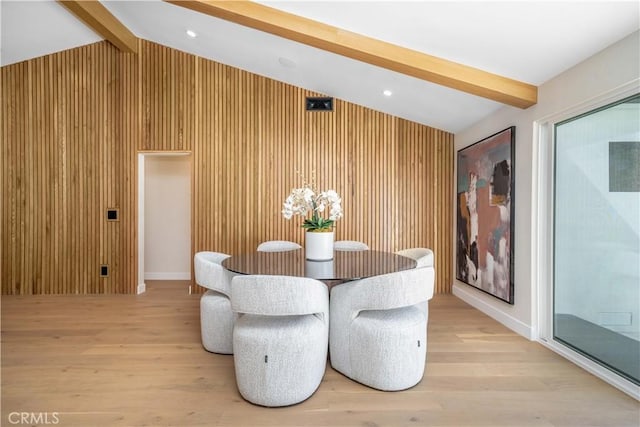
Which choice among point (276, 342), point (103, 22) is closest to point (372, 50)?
point (276, 342)

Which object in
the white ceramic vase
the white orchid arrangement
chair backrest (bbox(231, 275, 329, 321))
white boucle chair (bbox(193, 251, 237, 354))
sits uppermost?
the white orchid arrangement

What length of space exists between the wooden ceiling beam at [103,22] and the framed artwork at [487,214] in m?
5.08

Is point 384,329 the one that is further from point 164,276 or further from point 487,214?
point 164,276

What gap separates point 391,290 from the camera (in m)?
2.09

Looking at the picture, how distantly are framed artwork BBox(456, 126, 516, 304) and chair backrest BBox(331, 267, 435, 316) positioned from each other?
1.75 m

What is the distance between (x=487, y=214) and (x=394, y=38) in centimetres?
236

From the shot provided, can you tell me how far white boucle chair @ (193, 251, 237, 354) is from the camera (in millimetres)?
2689

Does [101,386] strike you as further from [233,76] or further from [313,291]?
[233,76]

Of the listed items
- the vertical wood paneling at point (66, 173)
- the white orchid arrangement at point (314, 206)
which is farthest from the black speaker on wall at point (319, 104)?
the vertical wood paneling at point (66, 173)

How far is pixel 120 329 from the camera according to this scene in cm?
329

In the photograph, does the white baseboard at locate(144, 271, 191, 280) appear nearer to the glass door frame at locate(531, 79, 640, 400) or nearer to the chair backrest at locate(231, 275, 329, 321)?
the chair backrest at locate(231, 275, 329, 321)

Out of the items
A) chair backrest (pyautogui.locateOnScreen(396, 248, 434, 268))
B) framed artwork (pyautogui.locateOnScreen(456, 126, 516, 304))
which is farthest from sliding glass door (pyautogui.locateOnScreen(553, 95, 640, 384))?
chair backrest (pyautogui.locateOnScreen(396, 248, 434, 268))

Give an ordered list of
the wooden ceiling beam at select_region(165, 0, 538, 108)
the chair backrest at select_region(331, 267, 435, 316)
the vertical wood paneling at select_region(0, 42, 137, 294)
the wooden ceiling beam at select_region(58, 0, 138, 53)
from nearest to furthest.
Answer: the chair backrest at select_region(331, 267, 435, 316) → the wooden ceiling beam at select_region(165, 0, 538, 108) → the wooden ceiling beam at select_region(58, 0, 138, 53) → the vertical wood paneling at select_region(0, 42, 137, 294)

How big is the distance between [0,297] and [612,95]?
751 centimetres
